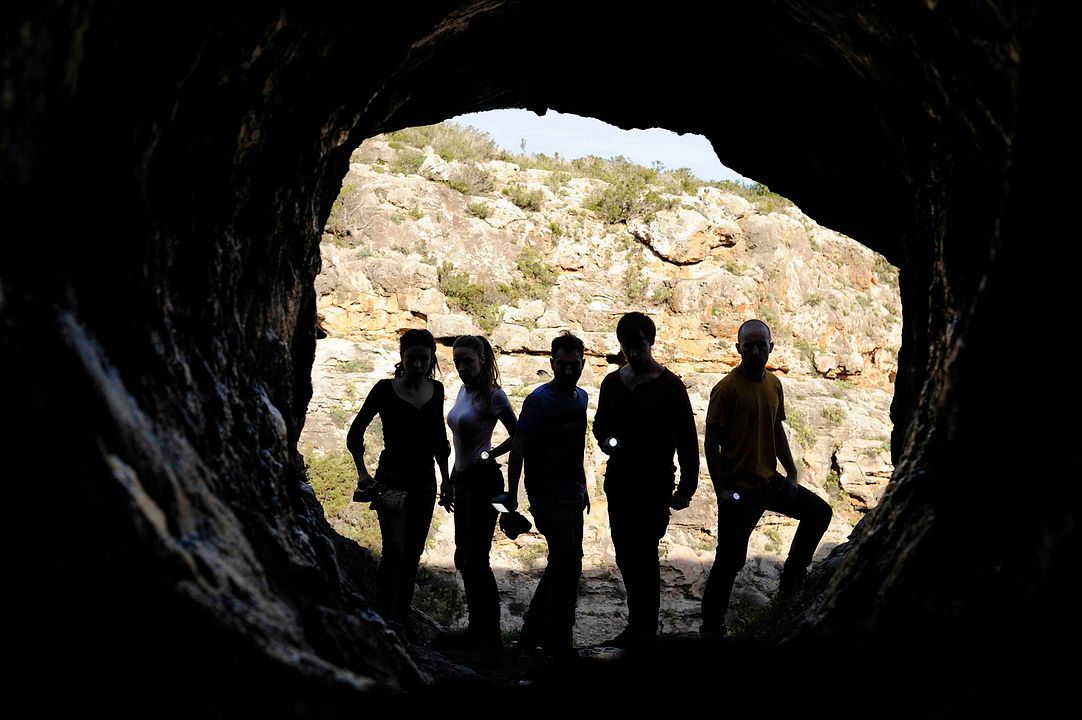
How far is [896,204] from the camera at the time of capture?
218 inches

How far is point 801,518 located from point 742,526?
0.64 meters

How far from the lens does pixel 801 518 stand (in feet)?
18.2

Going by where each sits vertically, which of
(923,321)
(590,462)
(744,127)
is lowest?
(590,462)

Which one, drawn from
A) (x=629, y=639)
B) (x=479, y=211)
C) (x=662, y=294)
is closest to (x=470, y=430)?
(x=629, y=639)

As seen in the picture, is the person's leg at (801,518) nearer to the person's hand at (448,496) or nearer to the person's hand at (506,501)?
the person's hand at (506,501)

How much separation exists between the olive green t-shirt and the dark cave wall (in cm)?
96

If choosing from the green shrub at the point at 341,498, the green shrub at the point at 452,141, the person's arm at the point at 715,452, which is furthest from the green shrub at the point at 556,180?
the person's arm at the point at 715,452

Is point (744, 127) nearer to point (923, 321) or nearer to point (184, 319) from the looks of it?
point (923, 321)

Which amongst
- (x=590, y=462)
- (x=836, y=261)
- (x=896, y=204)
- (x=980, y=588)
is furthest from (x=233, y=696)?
(x=836, y=261)

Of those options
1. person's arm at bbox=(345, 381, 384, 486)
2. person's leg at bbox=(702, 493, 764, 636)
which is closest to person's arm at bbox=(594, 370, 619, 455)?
person's leg at bbox=(702, 493, 764, 636)

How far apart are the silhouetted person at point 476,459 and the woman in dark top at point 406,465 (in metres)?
0.18

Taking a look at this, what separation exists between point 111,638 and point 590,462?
35.7ft

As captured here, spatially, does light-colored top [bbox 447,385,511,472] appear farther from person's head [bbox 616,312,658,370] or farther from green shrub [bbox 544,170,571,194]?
green shrub [bbox 544,170,571,194]

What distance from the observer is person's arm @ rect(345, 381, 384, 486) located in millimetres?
5332
